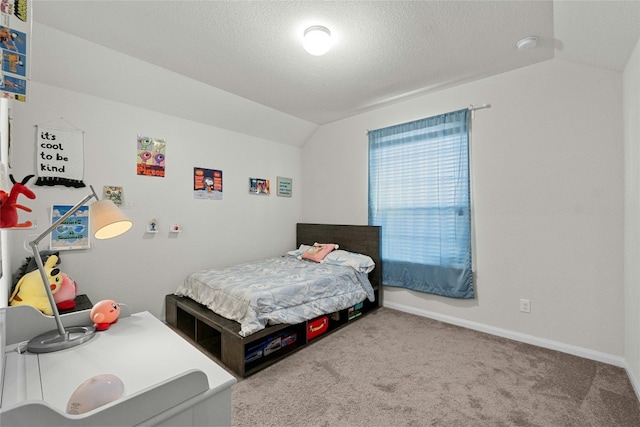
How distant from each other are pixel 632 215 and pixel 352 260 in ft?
7.44

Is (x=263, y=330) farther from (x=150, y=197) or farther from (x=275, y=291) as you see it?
(x=150, y=197)

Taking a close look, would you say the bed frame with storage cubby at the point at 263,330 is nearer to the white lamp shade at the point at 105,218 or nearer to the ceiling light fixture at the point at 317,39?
the white lamp shade at the point at 105,218

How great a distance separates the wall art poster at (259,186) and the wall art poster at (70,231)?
1.74m

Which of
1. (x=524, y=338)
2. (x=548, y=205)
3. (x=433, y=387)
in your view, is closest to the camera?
(x=433, y=387)

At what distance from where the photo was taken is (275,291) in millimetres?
2332

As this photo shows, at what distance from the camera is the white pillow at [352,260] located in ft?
10.7

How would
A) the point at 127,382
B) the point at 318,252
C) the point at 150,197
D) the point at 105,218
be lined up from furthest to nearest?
the point at 318,252
the point at 150,197
the point at 105,218
the point at 127,382

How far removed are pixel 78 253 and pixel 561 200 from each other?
4151mm

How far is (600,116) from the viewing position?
2.25 m

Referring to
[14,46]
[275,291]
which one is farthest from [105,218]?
[275,291]

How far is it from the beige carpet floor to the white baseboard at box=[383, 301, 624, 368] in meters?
0.06

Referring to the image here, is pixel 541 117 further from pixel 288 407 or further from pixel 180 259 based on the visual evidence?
pixel 180 259

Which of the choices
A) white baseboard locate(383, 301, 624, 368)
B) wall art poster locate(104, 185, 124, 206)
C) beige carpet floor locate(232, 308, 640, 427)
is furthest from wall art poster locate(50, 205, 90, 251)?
white baseboard locate(383, 301, 624, 368)

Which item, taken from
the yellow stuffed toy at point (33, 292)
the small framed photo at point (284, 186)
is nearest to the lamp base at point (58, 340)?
the yellow stuffed toy at point (33, 292)
